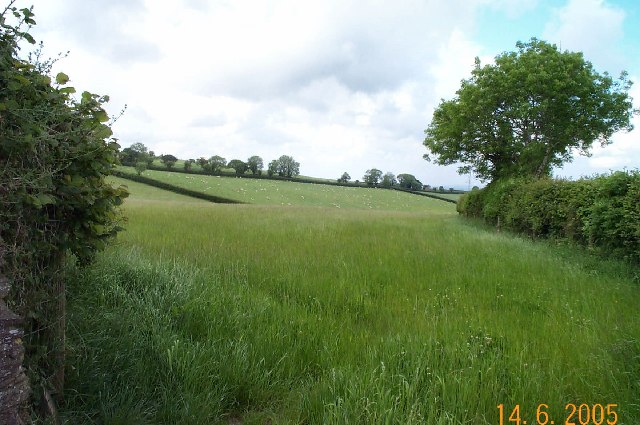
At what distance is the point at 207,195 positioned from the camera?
1735 inches

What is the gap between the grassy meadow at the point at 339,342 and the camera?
10.1ft

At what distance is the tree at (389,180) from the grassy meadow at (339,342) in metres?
82.6

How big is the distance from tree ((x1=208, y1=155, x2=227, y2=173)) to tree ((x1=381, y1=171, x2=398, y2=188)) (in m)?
37.4

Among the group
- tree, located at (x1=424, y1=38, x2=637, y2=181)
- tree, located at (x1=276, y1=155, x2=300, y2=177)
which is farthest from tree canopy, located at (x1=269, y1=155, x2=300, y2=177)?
tree, located at (x1=424, y1=38, x2=637, y2=181)

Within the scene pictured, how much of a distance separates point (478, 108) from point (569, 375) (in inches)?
977

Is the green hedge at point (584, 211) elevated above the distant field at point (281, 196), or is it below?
above

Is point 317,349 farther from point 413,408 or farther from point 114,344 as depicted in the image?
point 114,344

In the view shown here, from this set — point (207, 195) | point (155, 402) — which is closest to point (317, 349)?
point (155, 402)

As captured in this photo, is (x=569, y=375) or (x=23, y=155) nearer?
(x=23, y=155)

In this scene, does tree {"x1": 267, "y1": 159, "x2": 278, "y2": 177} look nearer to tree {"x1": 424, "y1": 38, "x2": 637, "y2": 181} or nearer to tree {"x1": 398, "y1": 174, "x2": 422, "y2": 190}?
tree {"x1": 398, "y1": 174, "x2": 422, "y2": 190}
